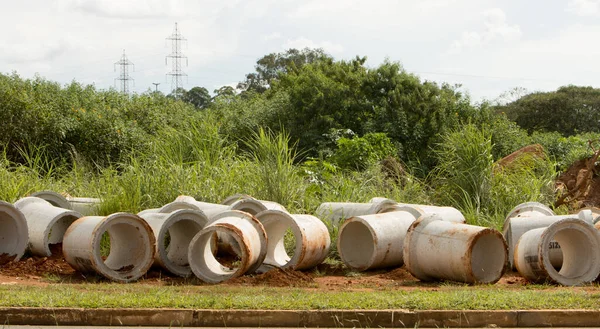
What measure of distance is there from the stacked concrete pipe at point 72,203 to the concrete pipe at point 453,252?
5.91 metres

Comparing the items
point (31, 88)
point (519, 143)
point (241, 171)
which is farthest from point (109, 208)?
point (519, 143)

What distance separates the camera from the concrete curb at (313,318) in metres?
7.58

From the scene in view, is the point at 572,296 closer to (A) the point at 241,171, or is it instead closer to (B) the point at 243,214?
(B) the point at 243,214

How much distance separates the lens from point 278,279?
1035cm

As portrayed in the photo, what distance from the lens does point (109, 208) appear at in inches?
542

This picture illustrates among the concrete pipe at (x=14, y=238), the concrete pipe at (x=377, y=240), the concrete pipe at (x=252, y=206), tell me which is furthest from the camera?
the concrete pipe at (x=252, y=206)

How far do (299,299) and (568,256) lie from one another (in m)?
4.71

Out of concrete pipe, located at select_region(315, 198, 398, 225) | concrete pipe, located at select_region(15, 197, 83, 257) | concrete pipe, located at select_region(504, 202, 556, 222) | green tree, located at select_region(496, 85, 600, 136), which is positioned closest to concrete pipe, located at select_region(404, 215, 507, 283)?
concrete pipe, located at select_region(504, 202, 556, 222)

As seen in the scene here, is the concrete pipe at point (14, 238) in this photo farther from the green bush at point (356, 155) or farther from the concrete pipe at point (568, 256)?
the green bush at point (356, 155)

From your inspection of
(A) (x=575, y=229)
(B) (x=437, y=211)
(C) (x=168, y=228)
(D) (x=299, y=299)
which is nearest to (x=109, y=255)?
(C) (x=168, y=228)

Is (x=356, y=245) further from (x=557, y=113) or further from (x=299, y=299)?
(x=557, y=113)

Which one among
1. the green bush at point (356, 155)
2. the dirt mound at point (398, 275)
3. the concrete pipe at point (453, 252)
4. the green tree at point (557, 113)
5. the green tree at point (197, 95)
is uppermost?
the green tree at point (197, 95)

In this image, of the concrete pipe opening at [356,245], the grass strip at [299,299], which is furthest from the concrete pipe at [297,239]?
the grass strip at [299,299]

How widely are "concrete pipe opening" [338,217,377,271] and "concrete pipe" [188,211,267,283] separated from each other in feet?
5.42
